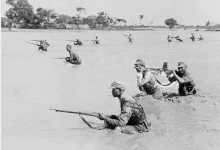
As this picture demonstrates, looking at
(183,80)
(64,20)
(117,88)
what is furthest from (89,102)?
(64,20)

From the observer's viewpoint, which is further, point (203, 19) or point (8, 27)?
point (8, 27)

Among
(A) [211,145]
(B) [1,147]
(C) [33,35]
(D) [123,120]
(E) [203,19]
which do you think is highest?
(E) [203,19]

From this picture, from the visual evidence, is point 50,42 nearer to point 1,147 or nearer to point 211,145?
point 1,147

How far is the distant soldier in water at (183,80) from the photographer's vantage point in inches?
366

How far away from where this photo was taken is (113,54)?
16.2 metres

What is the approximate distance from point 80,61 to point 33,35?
2.28 meters

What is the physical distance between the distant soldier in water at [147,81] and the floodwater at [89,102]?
28cm

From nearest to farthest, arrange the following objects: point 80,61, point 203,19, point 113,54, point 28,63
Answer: point 203,19 < point 28,63 < point 80,61 < point 113,54

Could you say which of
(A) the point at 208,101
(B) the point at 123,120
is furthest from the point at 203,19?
(B) the point at 123,120

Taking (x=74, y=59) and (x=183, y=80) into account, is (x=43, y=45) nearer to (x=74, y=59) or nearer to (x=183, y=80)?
(x=74, y=59)

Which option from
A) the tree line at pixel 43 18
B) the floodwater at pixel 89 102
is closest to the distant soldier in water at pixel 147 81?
the floodwater at pixel 89 102

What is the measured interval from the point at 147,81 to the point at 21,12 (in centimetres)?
609

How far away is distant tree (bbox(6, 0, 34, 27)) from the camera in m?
12.3

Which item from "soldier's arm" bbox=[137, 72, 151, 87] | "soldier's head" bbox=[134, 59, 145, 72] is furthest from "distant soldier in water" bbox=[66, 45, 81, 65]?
"soldier's head" bbox=[134, 59, 145, 72]
